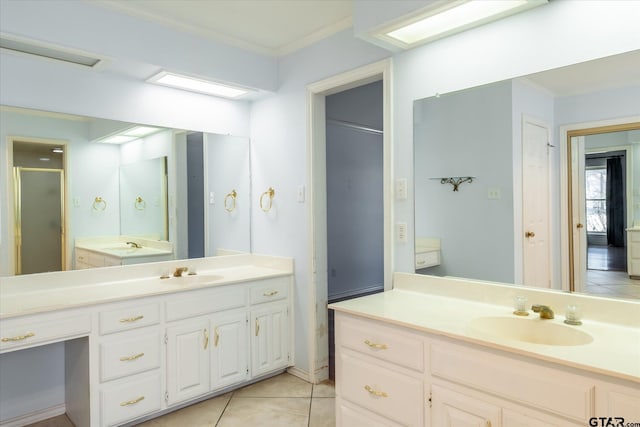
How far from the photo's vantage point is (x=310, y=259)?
3.04 m

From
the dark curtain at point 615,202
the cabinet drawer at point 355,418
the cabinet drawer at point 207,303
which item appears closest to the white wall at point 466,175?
the dark curtain at point 615,202

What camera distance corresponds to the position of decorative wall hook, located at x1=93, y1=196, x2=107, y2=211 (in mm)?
2679

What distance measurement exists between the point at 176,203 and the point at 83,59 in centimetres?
115

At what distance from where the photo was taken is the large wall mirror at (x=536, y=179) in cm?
172

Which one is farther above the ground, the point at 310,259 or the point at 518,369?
the point at 310,259

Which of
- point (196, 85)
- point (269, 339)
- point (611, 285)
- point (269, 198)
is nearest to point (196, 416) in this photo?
point (269, 339)

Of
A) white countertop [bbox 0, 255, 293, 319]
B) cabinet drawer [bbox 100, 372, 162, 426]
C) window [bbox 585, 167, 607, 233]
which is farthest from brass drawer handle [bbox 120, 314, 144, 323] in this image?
window [bbox 585, 167, 607, 233]

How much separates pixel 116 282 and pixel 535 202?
259 cm

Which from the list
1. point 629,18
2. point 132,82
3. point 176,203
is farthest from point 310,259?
point 629,18

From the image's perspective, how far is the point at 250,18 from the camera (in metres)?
2.65

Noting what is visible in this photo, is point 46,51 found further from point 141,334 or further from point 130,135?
point 141,334

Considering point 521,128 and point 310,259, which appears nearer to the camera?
point 521,128

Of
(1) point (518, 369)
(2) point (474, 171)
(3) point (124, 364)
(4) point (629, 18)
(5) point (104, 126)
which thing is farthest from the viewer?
(5) point (104, 126)

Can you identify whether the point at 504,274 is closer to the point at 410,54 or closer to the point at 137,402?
the point at 410,54
